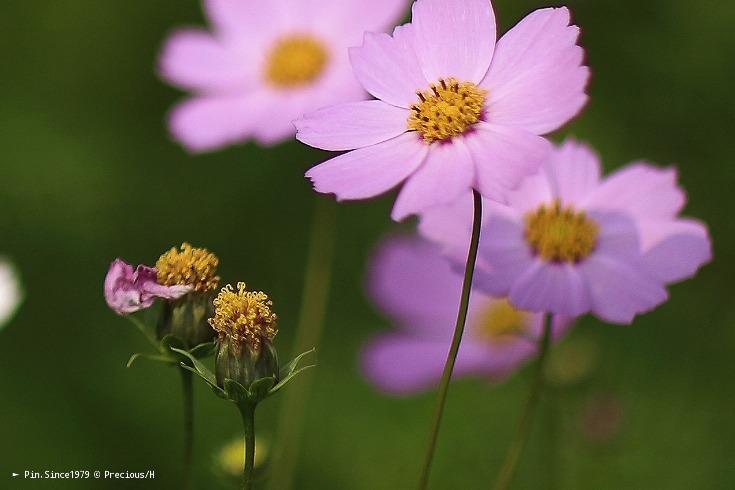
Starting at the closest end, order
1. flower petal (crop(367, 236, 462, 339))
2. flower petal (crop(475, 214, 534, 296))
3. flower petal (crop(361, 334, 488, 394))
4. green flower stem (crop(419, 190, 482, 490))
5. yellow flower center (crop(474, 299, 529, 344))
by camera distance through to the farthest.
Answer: green flower stem (crop(419, 190, 482, 490)) → flower petal (crop(475, 214, 534, 296)) → flower petal (crop(361, 334, 488, 394)) → flower petal (crop(367, 236, 462, 339)) → yellow flower center (crop(474, 299, 529, 344))

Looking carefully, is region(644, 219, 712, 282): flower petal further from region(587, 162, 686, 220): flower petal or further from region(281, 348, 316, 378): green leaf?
region(281, 348, 316, 378): green leaf

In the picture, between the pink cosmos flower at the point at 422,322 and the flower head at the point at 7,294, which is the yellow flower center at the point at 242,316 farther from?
the pink cosmos flower at the point at 422,322

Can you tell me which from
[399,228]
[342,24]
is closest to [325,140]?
[342,24]

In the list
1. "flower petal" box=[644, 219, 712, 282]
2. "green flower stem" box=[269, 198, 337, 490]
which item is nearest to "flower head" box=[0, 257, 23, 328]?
"green flower stem" box=[269, 198, 337, 490]

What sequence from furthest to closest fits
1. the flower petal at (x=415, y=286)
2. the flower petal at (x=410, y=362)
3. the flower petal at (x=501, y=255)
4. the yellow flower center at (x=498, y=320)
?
the yellow flower center at (x=498, y=320), the flower petal at (x=415, y=286), the flower petal at (x=410, y=362), the flower petal at (x=501, y=255)

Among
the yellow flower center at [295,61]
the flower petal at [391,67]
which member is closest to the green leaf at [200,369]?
the flower petal at [391,67]
